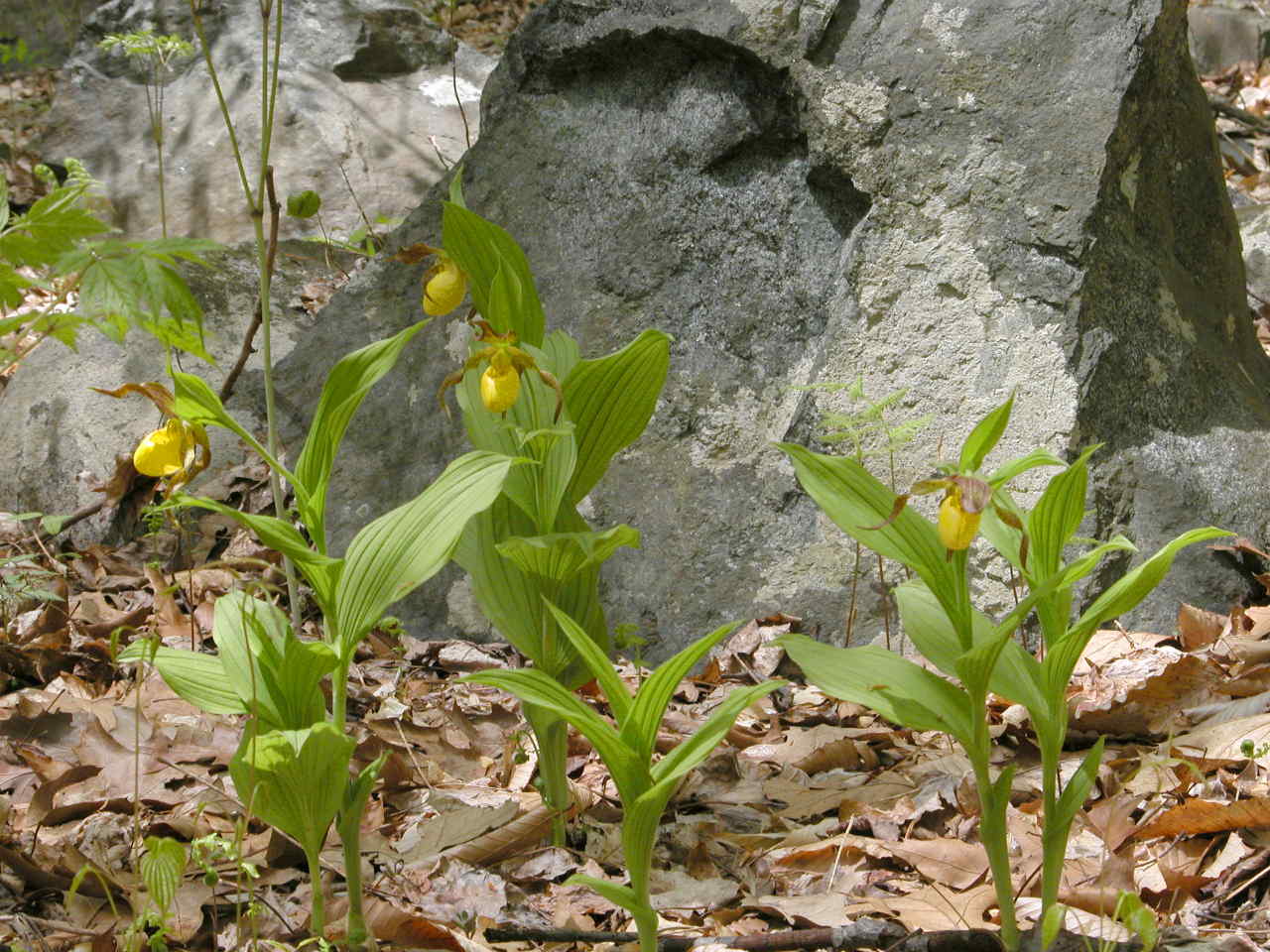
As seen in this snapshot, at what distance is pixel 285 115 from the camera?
4.66m

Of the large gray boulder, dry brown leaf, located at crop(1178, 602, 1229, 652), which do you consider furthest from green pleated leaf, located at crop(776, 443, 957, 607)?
the large gray boulder

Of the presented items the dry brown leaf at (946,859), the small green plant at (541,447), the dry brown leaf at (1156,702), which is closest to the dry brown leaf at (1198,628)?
the dry brown leaf at (1156,702)

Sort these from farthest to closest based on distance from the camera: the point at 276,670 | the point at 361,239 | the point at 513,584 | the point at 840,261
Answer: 1. the point at 361,239
2. the point at 840,261
3. the point at 513,584
4. the point at 276,670

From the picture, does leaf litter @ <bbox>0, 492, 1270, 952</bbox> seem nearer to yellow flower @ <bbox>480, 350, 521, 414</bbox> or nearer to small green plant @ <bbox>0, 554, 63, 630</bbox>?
small green plant @ <bbox>0, 554, 63, 630</bbox>

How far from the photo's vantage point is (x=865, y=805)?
1734 mm

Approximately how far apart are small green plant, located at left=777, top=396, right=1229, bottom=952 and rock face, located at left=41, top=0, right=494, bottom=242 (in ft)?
11.5

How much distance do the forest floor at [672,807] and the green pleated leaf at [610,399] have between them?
1.28ft

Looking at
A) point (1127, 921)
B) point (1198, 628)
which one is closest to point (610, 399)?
point (1127, 921)

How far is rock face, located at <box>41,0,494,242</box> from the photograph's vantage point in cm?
449

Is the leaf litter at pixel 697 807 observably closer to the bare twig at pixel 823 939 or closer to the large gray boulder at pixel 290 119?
the bare twig at pixel 823 939

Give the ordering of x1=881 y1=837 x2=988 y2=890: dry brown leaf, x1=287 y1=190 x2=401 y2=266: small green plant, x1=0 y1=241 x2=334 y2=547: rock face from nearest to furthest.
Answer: x1=881 y1=837 x2=988 y2=890: dry brown leaf < x1=0 y1=241 x2=334 y2=547: rock face < x1=287 y1=190 x2=401 y2=266: small green plant

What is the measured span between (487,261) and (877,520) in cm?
73

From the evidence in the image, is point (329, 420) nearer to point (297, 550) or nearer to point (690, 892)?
point (297, 550)

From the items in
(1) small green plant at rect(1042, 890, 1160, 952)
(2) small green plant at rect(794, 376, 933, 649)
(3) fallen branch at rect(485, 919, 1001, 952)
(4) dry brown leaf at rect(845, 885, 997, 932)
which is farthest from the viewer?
(2) small green plant at rect(794, 376, 933, 649)
